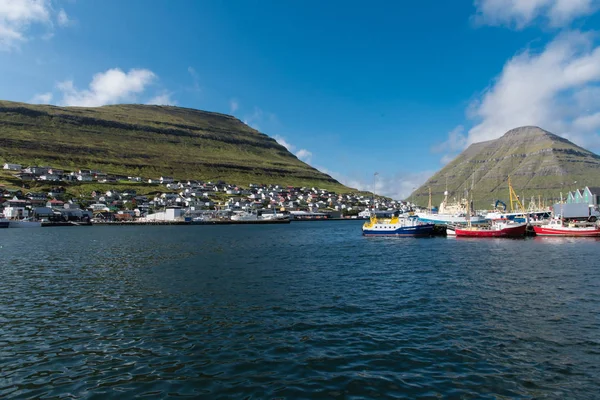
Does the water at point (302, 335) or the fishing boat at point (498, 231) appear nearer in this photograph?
the water at point (302, 335)

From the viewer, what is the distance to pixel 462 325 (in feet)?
57.8

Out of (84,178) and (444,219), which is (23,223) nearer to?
(84,178)

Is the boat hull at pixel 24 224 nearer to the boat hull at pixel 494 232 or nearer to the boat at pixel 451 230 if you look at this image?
the boat at pixel 451 230

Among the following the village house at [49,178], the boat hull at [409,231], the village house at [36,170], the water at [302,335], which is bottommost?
the water at [302,335]

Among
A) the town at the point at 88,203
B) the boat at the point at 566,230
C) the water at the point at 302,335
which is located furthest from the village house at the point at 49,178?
the boat at the point at 566,230

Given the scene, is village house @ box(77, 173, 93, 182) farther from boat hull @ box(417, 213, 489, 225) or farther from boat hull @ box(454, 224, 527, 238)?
boat hull @ box(454, 224, 527, 238)

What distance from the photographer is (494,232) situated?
74.8 m

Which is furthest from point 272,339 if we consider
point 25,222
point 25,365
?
point 25,222

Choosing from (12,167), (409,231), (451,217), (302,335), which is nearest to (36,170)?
(12,167)

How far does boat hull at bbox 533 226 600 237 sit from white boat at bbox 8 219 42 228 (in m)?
156

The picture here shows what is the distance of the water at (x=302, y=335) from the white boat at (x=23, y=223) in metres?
117

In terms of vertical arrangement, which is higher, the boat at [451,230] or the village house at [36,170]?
the village house at [36,170]

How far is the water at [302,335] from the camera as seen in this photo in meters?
11.6

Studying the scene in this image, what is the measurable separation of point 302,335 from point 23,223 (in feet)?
A: 482
